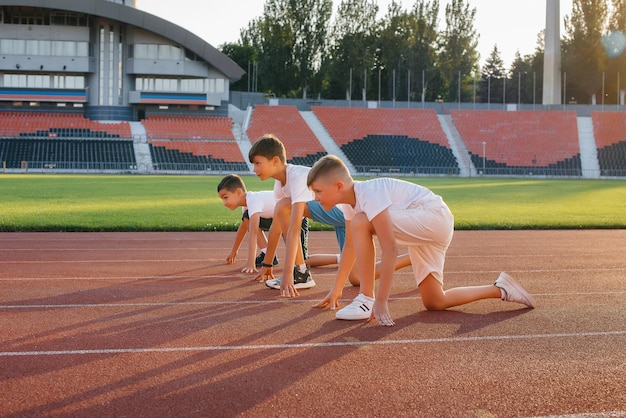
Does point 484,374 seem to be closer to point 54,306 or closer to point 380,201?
point 380,201

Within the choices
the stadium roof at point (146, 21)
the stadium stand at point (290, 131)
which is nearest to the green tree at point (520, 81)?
the stadium stand at point (290, 131)

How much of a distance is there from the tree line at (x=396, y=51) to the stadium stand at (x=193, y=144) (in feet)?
48.3

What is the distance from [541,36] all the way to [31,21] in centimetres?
6100

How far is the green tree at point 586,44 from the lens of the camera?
7438 cm

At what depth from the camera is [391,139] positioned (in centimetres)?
6181

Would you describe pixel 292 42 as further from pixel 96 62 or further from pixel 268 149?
pixel 268 149

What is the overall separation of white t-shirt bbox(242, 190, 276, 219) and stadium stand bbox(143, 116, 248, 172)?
45.4 metres

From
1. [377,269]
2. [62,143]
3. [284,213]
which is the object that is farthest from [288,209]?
[62,143]

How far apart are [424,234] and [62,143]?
53.8 meters

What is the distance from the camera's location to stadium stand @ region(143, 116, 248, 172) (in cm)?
5484

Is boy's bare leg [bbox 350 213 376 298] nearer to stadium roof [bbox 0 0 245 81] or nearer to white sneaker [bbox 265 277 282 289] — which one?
white sneaker [bbox 265 277 282 289]

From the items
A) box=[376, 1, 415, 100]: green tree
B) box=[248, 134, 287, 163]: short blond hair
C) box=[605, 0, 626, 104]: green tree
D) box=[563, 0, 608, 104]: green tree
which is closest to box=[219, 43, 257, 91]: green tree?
box=[376, 1, 415, 100]: green tree

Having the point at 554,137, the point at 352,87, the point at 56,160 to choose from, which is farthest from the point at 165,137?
the point at 554,137

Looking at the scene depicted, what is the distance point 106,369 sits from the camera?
4785 millimetres
